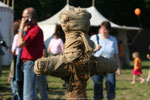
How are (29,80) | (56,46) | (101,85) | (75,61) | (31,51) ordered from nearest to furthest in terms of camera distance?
(75,61) → (29,80) → (31,51) → (101,85) → (56,46)

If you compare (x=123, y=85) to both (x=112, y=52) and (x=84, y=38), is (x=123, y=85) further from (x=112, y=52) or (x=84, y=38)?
(x=84, y=38)

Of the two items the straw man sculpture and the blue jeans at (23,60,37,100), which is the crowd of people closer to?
the blue jeans at (23,60,37,100)

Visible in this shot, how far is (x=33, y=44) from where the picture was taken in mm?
5363

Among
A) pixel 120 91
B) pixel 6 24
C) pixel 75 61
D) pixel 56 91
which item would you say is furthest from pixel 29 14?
pixel 6 24

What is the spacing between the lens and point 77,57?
2.93 meters

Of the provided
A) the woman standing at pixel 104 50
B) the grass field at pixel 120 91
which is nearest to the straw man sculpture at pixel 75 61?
the woman standing at pixel 104 50

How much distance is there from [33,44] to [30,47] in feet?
0.21

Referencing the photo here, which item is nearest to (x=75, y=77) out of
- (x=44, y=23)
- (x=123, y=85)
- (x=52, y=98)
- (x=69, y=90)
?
(x=69, y=90)

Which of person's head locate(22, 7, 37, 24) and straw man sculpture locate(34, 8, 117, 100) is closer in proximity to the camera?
straw man sculpture locate(34, 8, 117, 100)

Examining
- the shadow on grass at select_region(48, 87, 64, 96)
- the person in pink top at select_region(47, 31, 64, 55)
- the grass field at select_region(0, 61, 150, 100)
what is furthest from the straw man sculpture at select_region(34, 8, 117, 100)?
the person in pink top at select_region(47, 31, 64, 55)

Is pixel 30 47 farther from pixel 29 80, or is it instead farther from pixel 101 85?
pixel 101 85

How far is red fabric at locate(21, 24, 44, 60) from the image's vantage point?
5273 millimetres

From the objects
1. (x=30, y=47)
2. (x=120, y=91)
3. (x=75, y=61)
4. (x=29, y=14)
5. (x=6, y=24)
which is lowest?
(x=120, y=91)

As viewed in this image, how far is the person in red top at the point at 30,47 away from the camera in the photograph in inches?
207
